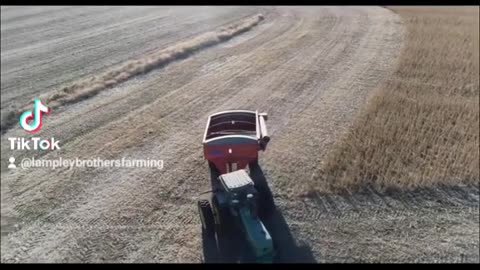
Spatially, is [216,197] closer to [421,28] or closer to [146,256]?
[146,256]

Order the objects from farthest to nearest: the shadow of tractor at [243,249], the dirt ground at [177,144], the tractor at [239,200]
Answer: the dirt ground at [177,144] < the shadow of tractor at [243,249] < the tractor at [239,200]

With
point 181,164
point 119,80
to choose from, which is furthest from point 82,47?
point 181,164

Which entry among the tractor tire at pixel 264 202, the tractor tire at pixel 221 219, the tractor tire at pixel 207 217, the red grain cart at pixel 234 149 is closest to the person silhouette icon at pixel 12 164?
the red grain cart at pixel 234 149

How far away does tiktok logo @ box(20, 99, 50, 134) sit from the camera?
7743mm

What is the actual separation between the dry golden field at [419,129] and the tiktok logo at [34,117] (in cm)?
507

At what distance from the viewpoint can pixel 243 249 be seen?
5023 millimetres

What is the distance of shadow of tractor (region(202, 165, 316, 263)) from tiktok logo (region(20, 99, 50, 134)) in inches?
168

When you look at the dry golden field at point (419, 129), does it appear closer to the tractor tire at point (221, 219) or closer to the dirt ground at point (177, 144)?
the dirt ground at point (177, 144)

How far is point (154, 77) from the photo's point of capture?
36.0 ft

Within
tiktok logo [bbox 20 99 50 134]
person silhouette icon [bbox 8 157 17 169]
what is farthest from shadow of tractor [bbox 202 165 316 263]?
tiktok logo [bbox 20 99 50 134]

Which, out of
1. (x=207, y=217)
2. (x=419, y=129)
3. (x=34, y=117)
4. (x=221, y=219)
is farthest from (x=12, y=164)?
(x=419, y=129)

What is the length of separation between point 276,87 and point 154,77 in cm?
303

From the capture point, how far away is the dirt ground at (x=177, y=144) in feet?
17.1

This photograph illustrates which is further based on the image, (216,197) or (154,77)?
(154,77)
